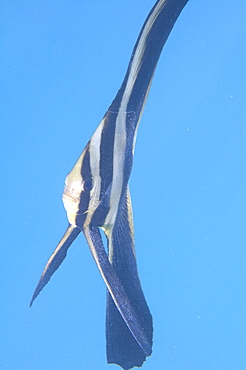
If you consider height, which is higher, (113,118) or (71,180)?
(113,118)

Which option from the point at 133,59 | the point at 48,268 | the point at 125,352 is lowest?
the point at 125,352

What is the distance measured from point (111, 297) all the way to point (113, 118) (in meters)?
0.50

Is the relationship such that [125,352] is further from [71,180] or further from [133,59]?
[133,59]

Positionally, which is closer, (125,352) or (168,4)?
(168,4)

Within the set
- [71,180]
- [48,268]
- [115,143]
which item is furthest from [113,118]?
[48,268]

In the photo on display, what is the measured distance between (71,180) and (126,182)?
0.62ft

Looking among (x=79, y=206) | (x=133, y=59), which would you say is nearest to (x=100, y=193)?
(x=79, y=206)

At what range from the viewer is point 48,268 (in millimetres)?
1093

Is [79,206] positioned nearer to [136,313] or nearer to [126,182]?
[126,182]

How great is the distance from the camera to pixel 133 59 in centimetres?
97

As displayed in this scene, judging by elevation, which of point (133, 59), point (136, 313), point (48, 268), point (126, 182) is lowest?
point (136, 313)

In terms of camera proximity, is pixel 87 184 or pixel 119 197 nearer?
pixel 87 184

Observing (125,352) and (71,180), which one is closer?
(71,180)

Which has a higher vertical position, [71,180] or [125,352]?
[71,180]
